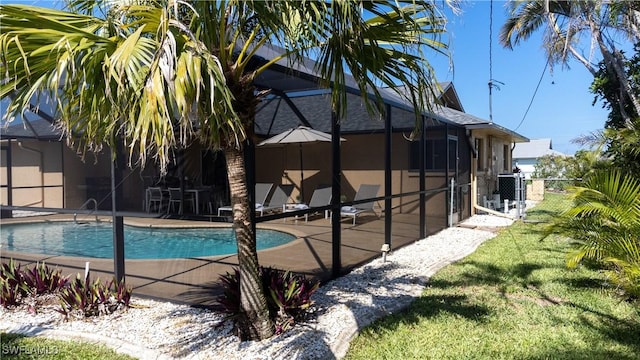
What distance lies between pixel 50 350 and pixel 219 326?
1.54 m

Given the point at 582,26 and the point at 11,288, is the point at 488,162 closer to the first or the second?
the point at 582,26

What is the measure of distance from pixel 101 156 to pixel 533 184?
21.8 meters

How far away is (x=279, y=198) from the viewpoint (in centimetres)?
1045

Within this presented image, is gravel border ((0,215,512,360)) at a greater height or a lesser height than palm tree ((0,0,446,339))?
lesser

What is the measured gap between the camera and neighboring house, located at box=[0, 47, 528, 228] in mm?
5273

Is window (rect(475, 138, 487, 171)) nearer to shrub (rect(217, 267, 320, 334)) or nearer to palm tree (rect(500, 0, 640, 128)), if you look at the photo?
palm tree (rect(500, 0, 640, 128))

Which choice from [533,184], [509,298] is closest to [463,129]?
[509,298]

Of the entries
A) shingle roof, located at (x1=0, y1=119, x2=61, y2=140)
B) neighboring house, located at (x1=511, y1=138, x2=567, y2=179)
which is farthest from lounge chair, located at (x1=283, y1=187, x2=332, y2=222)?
neighboring house, located at (x1=511, y1=138, x2=567, y2=179)

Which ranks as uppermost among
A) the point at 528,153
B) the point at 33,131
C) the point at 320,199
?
the point at 528,153

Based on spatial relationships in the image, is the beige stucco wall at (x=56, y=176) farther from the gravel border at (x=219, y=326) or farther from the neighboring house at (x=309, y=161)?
the gravel border at (x=219, y=326)

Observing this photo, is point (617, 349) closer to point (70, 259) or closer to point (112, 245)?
point (112, 245)

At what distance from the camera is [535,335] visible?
435cm

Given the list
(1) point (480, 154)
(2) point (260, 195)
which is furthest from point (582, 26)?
(2) point (260, 195)

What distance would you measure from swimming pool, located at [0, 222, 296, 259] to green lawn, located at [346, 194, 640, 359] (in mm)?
2499
